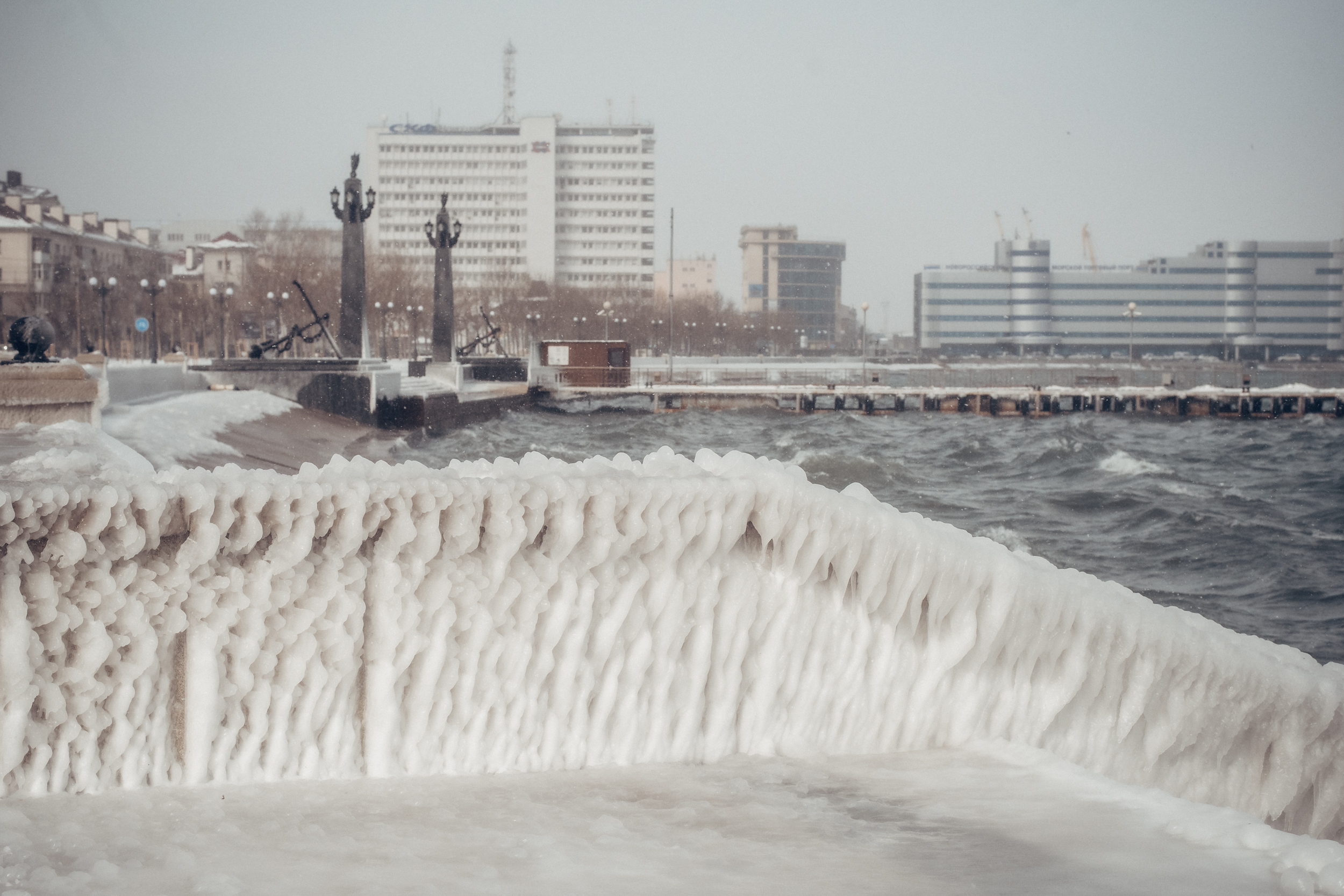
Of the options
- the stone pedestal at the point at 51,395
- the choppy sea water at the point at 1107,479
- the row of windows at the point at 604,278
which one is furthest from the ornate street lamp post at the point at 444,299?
A: the row of windows at the point at 604,278

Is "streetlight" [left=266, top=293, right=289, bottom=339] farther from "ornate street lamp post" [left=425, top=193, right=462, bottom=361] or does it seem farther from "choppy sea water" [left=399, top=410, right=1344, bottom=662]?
"choppy sea water" [left=399, top=410, right=1344, bottom=662]

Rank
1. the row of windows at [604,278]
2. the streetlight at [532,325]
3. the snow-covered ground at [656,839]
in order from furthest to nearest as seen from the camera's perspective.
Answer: the row of windows at [604,278] < the streetlight at [532,325] < the snow-covered ground at [656,839]

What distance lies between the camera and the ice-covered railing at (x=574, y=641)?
4160 millimetres

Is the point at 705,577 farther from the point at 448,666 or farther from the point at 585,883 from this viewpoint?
the point at 585,883

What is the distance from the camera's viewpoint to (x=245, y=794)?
4.08 meters

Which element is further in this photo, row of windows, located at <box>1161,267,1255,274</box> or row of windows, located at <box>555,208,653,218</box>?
row of windows, located at <box>555,208,653,218</box>

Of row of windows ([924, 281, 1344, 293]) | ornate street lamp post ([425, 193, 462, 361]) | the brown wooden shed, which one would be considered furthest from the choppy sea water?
row of windows ([924, 281, 1344, 293])

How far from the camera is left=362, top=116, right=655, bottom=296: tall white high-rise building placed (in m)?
154

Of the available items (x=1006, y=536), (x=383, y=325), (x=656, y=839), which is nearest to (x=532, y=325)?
(x=383, y=325)

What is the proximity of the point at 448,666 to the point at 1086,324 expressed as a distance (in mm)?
143269

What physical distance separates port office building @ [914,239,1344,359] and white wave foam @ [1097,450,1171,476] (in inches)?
4277

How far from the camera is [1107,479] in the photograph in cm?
2786

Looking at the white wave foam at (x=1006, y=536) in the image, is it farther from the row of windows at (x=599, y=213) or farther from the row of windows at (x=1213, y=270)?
the row of windows at (x=599, y=213)

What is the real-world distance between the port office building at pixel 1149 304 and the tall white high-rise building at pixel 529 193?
41.4 meters
